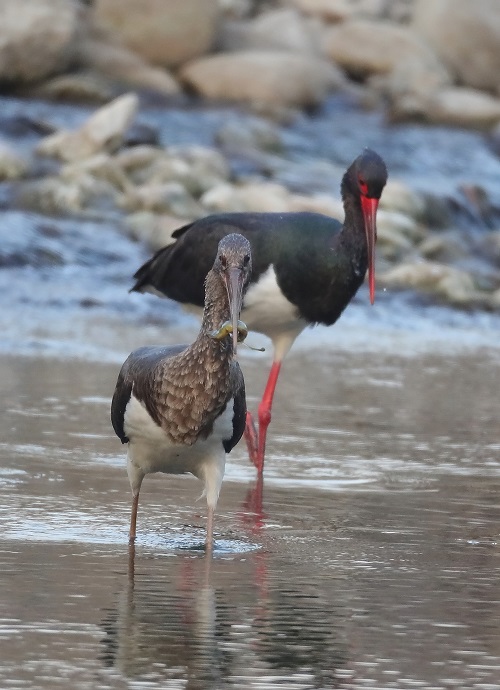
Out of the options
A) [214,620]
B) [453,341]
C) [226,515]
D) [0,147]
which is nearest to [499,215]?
[0,147]

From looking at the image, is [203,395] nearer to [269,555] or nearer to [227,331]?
[227,331]

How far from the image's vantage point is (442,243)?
60.4 feet

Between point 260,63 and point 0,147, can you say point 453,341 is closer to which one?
point 0,147

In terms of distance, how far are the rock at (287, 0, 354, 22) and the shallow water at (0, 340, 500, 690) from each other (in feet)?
66.7

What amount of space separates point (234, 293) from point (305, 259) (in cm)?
302

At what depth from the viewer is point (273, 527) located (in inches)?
253

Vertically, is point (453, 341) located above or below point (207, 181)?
below

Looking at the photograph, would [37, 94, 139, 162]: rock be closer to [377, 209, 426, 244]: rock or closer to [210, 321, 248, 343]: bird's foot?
[377, 209, 426, 244]: rock

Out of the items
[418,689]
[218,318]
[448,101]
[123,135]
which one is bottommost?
[418,689]

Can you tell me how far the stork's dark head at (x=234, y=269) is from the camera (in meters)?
5.59

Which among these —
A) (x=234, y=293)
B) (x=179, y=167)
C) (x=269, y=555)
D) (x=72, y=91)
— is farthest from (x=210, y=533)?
(x=72, y=91)

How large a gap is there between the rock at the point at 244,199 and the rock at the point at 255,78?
6.44m

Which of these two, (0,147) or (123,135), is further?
(123,135)

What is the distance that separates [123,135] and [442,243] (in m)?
4.19
